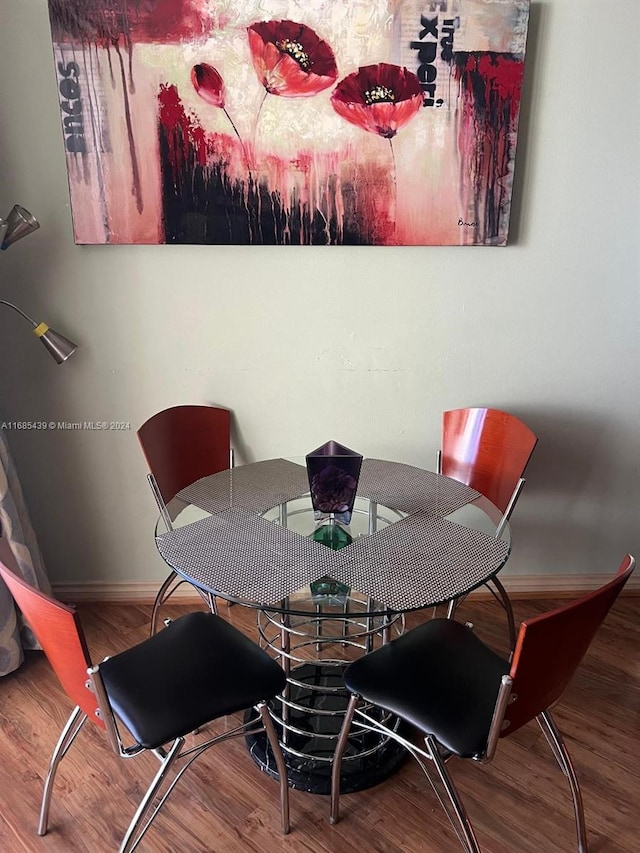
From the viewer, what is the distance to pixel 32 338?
2.35 metres

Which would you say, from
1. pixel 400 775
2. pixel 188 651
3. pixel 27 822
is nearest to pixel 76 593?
pixel 27 822

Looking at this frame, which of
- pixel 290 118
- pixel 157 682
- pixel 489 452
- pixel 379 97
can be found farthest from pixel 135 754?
pixel 379 97

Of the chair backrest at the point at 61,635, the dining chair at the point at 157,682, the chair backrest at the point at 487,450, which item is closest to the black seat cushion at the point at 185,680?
the dining chair at the point at 157,682

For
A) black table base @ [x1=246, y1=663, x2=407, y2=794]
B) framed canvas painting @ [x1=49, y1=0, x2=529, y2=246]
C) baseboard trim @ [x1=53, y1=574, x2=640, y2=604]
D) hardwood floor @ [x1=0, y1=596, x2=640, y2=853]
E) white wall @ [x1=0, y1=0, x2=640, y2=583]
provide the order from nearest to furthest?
hardwood floor @ [x1=0, y1=596, x2=640, y2=853]
black table base @ [x1=246, y1=663, x2=407, y2=794]
framed canvas painting @ [x1=49, y1=0, x2=529, y2=246]
white wall @ [x1=0, y1=0, x2=640, y2=583]
baseboard trim @ [x1=53, y1=574, x2=640, y2=604]

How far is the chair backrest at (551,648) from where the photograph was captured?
120 centimetres

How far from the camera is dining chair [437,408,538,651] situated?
2238 mm

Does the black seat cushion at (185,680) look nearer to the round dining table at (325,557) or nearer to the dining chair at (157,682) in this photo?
the dining chair at (157,682)

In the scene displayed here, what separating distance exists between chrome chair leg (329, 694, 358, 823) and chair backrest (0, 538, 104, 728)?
22.9 inches

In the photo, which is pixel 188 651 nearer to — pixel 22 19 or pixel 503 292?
pixel 503 292

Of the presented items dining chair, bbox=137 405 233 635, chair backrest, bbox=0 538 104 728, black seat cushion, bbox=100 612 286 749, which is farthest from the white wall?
chair backrest, bbox=0 538 104 728

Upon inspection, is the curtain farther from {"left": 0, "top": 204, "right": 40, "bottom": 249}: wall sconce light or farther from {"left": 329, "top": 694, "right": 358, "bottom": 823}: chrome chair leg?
{"left": 329, "top": 694, "right": 358, "bottom": 823}: chrome chair leg

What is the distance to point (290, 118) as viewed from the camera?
2.10m

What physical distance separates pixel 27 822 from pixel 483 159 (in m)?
2.36

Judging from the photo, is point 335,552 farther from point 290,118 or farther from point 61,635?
point 290,118
